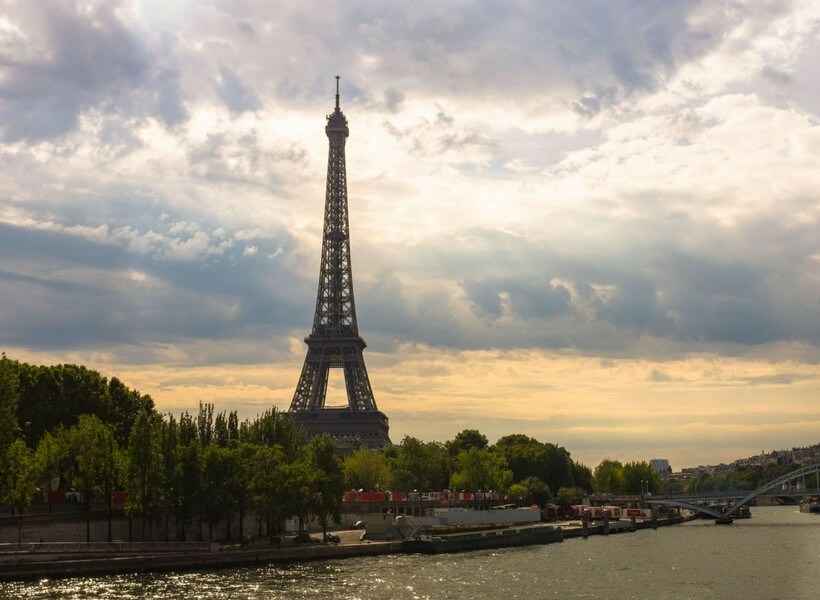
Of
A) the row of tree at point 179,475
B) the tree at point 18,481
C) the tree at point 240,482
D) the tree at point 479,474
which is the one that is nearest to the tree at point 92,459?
the row of tree at point 179,475

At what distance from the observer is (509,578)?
75125mm

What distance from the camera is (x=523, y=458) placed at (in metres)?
173

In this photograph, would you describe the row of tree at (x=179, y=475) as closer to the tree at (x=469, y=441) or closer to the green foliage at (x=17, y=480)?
the green foliage at (x=17, y=480)

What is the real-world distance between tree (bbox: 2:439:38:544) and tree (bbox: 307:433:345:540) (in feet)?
83.8

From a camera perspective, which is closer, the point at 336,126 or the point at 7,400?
the point at 7,400

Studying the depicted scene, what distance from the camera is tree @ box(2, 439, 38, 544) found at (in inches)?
2906

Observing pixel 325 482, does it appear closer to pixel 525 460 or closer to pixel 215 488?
pixel 215 488

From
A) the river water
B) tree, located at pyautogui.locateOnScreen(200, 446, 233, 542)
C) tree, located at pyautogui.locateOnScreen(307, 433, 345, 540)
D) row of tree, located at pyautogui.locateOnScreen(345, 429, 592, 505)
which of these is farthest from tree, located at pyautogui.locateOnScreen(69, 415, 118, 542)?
row of tree, located at pyautogui.locateOnScreen(345, 429, 592, 505)

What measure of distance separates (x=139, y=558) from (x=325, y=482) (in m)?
23.5

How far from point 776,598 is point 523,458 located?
353 ft

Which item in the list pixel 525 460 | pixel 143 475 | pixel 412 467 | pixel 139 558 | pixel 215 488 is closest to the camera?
pixel 139 558

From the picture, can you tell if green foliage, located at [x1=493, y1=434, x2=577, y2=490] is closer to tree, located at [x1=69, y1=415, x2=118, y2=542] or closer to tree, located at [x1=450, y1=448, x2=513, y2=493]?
tree, located at [x1=450, y1=448, x2=513, y2=493]

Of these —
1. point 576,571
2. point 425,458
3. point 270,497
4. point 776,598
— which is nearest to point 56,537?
point 270,497

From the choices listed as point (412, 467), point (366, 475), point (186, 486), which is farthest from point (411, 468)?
point (186, 486)
